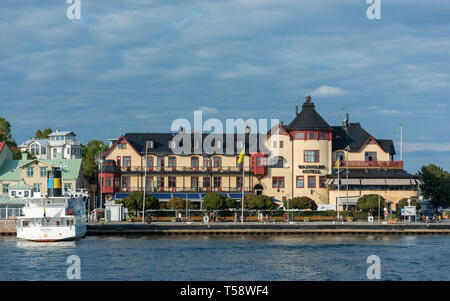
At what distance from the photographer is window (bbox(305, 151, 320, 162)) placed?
97875 mm

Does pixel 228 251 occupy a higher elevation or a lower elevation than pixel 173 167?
lower

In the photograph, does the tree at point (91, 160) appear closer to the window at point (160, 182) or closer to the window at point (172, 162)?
the window at point (160, 182)

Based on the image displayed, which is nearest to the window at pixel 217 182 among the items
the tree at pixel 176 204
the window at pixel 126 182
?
the tree at pixel 176 204

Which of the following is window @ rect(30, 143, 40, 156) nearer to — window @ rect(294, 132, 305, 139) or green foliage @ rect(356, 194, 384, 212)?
window @ rect(294, 132, 305, 139)

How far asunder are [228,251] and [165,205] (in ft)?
108

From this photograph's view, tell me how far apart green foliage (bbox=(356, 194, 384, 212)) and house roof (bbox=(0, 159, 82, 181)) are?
4417cm

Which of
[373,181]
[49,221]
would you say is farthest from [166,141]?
[49,221]

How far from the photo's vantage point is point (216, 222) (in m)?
83.4

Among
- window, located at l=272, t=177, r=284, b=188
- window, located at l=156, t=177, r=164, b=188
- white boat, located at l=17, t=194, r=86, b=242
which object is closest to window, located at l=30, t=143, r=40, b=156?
window, located at l=156, t=177, r=164, b=188

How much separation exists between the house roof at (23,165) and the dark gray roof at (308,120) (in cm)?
3521
